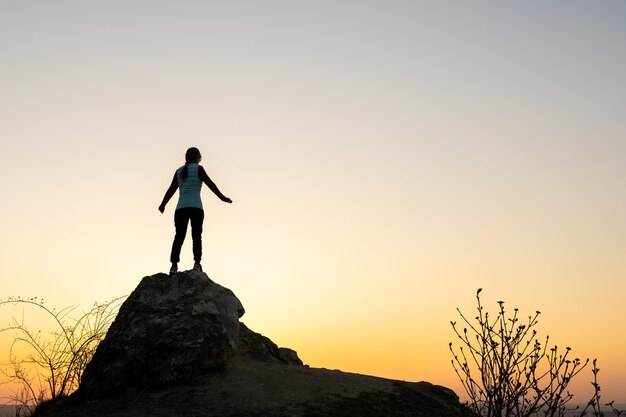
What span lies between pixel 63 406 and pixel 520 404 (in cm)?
726

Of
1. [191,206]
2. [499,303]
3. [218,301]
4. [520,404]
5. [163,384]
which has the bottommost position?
[520,404]

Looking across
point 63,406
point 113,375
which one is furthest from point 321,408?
point 63,406

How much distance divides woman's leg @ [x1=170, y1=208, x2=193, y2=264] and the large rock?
0.44 m

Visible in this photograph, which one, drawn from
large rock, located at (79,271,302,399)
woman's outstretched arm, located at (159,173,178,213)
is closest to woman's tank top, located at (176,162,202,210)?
woman's outstretched arm, located at (159,173,178,213)

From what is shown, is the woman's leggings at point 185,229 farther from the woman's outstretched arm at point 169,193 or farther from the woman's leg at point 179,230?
the woman's outstretched arm at point 169,193

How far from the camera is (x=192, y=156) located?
1241cm

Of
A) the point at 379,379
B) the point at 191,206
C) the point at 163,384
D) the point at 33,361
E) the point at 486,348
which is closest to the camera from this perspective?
the point at 486,348

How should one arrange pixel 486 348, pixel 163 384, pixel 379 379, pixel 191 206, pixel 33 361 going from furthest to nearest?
pixel 33 361 → pixel 191 206 → pixel 379 379 → pixel 163 384 → pixel 486 348

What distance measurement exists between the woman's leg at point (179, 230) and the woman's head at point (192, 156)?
997 mm

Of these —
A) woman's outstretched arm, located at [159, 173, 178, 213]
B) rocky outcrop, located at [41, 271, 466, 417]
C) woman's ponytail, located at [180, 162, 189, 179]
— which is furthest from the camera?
woman's outstretched arm, located at [159, 173, 178, 213]

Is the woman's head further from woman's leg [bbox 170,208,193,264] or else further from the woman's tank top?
woman's leg [bbox 170,208,193,264]

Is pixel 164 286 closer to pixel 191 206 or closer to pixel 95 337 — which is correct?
pixel 191 206

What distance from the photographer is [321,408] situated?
9250 mm

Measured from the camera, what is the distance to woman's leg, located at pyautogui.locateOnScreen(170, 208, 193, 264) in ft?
39.9
